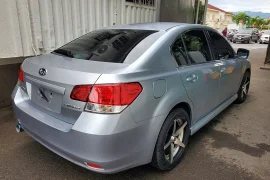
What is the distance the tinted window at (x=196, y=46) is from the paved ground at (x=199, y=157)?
115cm

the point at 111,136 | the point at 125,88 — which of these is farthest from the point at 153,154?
the point at 125,88

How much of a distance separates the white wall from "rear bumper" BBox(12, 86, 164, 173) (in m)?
2.05

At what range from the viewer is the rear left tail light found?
67.8 inches

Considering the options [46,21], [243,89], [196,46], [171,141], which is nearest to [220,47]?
[196,46]

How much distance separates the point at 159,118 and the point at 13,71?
348 centimetres

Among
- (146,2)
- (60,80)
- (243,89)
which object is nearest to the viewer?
(60,80)

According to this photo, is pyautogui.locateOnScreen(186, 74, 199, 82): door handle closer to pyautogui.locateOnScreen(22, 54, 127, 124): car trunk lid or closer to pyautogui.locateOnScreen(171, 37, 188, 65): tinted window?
pyautogui.locateOnScreen(171, 37, 188, 65): tinted window

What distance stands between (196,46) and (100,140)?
1.81m

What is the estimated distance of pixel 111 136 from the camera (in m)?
1.70

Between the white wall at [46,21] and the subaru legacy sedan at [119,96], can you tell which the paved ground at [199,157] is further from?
the white wall at [46,21]

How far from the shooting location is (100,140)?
5.55ft

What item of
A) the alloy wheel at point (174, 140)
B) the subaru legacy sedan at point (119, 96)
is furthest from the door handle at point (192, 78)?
the alloy wheel at point (174, 140)

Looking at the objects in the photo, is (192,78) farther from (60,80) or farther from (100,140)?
(60,80)

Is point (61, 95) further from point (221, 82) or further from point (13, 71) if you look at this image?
point (13, 71)
